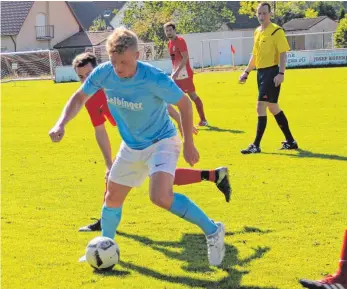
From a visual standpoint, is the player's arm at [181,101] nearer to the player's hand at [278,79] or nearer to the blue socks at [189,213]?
the blue socks at [189,213]

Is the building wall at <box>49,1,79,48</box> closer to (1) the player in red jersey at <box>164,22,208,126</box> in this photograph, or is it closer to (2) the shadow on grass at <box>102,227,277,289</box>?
(1) the player in red jersey at <box>164,22,208,126</box>

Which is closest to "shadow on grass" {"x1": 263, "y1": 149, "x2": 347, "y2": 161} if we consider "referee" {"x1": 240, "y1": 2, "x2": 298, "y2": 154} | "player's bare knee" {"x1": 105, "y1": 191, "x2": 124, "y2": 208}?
"referee" {"x1": 240, "y1": 2, "x2": 298, "y2": 154}

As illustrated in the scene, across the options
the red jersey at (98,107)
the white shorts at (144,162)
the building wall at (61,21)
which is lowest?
the building wall at (61,21)

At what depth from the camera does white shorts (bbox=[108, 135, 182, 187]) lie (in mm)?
5461

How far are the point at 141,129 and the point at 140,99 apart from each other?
0.29 metres

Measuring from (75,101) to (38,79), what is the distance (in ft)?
121

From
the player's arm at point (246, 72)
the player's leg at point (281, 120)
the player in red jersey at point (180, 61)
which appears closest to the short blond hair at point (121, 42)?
the player's leg at point (281, 120)

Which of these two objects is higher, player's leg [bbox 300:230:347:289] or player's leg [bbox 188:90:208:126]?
player's leg [bbox 300:230:347:289]

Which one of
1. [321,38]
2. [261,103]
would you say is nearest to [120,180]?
[261,103]

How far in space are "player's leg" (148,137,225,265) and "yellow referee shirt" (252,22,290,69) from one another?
5890 mm

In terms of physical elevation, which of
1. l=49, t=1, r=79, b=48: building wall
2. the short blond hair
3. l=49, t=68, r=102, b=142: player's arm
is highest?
the short blond hair

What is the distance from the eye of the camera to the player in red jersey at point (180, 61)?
46.4 ft

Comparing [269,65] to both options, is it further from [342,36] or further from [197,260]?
[342,36]

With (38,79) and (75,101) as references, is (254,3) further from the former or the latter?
(75,101)
